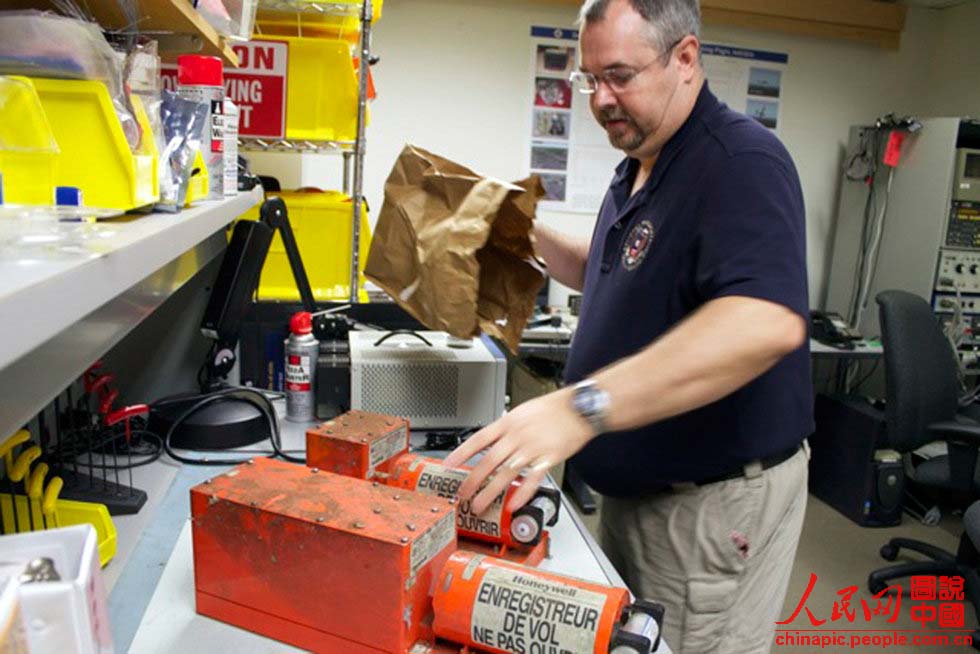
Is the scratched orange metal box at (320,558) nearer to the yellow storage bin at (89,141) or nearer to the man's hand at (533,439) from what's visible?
the man's hand at (533,439)

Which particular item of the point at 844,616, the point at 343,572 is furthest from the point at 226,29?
the point at 844,616

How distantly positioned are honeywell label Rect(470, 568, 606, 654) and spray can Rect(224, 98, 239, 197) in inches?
34.5

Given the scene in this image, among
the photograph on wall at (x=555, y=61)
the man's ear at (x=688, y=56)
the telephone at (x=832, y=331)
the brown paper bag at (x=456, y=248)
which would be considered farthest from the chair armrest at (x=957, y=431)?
the photograph on wall at (x=555, y=61)

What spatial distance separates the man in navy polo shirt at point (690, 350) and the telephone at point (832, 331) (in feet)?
7.07

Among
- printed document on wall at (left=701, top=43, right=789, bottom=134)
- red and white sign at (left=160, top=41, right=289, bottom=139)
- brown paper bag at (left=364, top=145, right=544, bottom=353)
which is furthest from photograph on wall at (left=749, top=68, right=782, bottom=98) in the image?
brown paper bag at (left=364, top=145, right=544, bottom=353)

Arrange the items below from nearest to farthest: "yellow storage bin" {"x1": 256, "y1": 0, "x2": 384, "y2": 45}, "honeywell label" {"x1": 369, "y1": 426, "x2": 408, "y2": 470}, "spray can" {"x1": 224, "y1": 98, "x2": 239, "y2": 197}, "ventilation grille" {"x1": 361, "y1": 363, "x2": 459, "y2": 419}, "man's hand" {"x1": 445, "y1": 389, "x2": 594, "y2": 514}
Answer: "man's hand" {"x1": 445, "y1": 389, "x2": 594, "y2": 514} → "honeywell label" {"x1": 369, "y1": 426, "x2": 408, "y2": 470} → "spray can" {"x1": 224, "y1": 98, "x2": 239, "y2": 197} → "ventilation grille" {"x1": 361, "y1": 363, "x2": 459, "y2": 419} → "yellow storage bin" {"x1": 256, "y1": 0, "x2": 384, "y2": 45}

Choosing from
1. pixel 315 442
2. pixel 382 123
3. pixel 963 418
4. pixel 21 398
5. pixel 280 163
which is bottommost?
pixel 963 418

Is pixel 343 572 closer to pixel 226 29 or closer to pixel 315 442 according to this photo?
pixel 315 442

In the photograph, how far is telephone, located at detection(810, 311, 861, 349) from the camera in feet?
10.5

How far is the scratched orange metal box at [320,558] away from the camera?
29.9 inches

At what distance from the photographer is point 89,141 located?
2.40 ft

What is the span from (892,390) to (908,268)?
4.25 ft

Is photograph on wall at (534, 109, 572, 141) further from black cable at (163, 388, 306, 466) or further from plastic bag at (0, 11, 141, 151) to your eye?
plastic bag at (0, 11, 141, 151)

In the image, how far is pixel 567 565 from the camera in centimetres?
106
